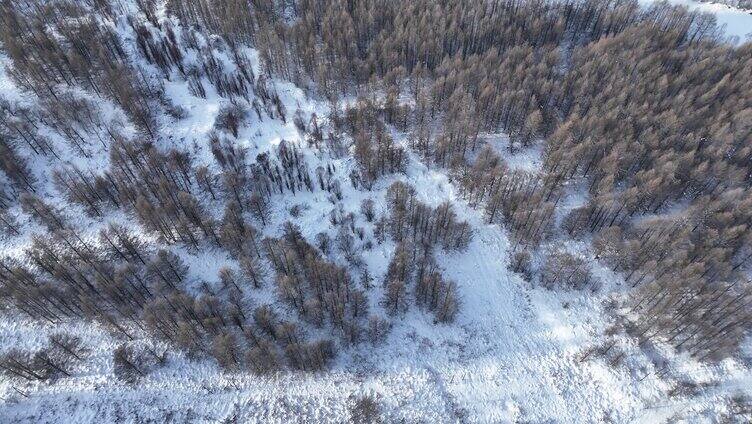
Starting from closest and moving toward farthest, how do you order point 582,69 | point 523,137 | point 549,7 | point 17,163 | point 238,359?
point 238,359, point 17,163, point 523,137, point 582,69, point 549,7

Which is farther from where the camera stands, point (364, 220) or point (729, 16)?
point (729, 16)

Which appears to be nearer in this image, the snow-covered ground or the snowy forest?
the snowy forest

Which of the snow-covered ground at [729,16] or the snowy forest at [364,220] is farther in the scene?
the snow-covered ground at [729,16]

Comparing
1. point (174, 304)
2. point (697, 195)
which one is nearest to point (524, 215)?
point (697, 195)

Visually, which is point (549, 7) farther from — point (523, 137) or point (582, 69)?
point (523, 137)

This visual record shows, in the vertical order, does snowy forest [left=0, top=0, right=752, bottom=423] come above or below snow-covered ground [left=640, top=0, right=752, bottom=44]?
below
